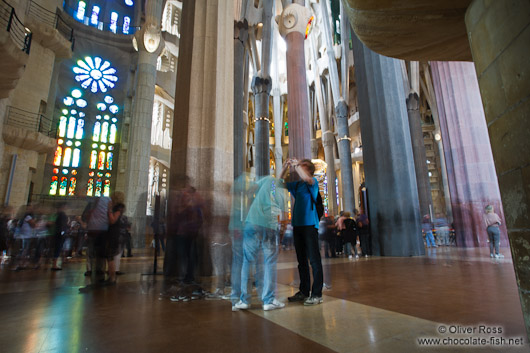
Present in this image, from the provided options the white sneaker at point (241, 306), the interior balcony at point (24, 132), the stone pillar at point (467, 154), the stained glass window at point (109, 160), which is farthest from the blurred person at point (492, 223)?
the stained glass window at point (109, 160)

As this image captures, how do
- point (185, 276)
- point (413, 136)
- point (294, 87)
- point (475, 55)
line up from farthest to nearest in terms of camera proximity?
point (413, 136)
point (294, 87)
point (185, 276)
point (475, 55)

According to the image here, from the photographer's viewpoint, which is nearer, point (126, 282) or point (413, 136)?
point (126, 282)

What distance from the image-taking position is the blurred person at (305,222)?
9.18ft

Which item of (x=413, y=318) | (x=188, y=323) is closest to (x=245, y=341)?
(x=188, y=323)

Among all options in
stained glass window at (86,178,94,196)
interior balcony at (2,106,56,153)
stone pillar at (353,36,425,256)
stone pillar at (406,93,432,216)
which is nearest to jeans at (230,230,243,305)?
stone pillar at (353,36,425,256)

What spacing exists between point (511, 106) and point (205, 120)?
416cm

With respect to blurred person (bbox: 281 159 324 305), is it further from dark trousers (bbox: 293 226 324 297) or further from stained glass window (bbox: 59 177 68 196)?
stained glass window (bbox: 59 177 68 196)

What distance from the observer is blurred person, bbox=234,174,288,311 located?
2627 mm

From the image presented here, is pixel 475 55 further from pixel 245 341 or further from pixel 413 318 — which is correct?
pixel 245 341

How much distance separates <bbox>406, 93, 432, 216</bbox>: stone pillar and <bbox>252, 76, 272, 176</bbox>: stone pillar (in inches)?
362

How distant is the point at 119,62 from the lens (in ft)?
83.3

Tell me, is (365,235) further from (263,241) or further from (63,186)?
(63,186)

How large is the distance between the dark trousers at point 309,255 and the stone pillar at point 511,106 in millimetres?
1640

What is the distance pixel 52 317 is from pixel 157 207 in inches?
98.0
